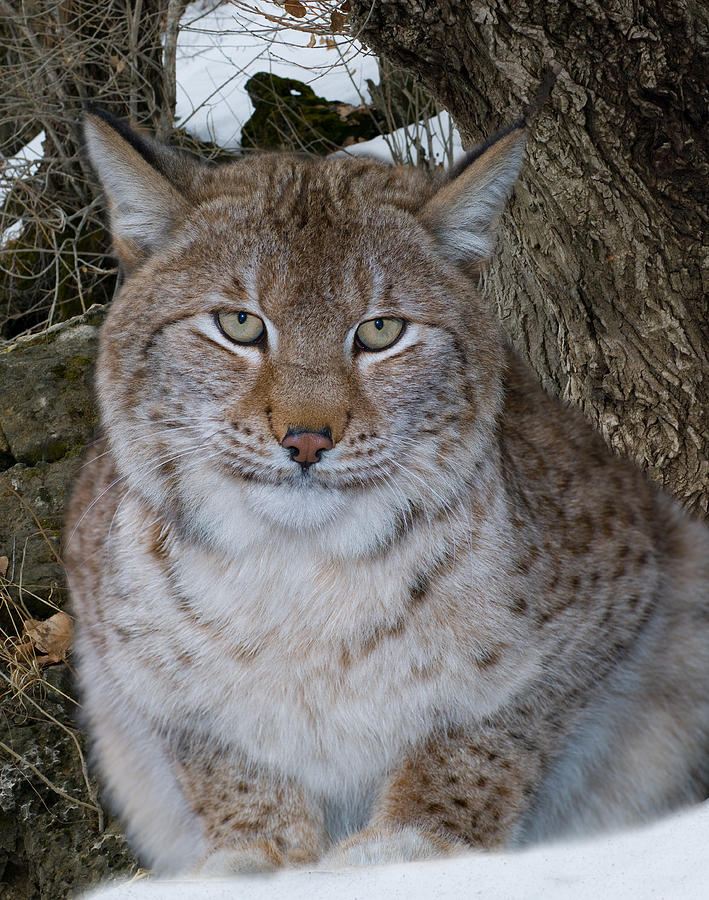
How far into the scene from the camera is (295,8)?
430cm

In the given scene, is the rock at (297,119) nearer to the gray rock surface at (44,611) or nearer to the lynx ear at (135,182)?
the gray rock surface at (44,611)

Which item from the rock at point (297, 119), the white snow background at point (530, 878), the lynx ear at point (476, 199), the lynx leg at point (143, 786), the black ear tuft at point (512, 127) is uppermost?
the rock at point (297, 119)

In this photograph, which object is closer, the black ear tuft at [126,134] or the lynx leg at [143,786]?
the black ear tuft at [126,134]

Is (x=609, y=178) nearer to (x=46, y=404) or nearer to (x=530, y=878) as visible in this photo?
(x=530, y=878)

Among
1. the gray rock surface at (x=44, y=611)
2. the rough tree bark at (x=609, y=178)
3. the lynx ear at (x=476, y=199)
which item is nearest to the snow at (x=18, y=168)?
the gray rock surface at (x=44, y=611)

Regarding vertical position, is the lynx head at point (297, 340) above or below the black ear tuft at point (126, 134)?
below

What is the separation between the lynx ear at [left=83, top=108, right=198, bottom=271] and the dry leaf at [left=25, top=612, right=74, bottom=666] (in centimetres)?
211

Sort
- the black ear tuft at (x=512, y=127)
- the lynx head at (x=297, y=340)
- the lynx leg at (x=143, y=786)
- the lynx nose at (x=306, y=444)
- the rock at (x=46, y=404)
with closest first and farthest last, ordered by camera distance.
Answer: the lynx nose at (x=306, y=444) → the lynx head at (x=297, y=340) → the black ear tuft at (x=512, y=127) → the lynx leg at (x=143, y=786) → the rock at (x=46, y=404)

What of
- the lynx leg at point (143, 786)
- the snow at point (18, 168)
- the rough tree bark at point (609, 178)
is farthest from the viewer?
the snow at point (18, 168)

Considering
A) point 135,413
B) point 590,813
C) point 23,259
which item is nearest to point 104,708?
point 135,413

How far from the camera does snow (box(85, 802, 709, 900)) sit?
6.25 feet

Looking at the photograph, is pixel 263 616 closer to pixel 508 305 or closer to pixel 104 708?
pixel 104 708

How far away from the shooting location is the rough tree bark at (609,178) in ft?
9.34

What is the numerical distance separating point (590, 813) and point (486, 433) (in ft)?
3.98
